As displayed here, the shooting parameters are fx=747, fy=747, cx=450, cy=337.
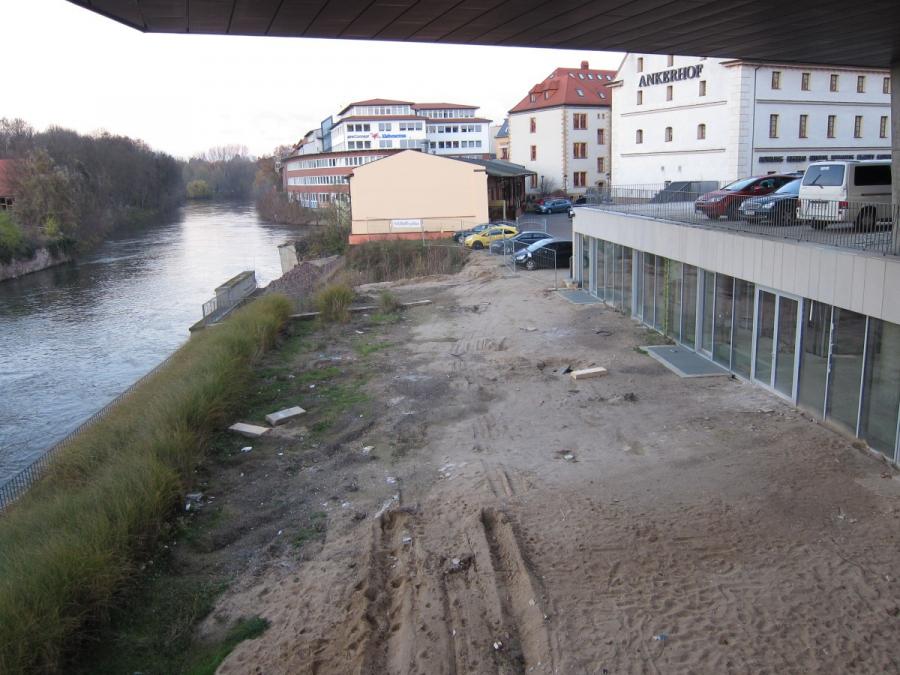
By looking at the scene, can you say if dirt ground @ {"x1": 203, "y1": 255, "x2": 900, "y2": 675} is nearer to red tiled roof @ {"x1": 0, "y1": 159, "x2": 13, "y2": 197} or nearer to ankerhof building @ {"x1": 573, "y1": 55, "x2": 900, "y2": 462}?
ankerhof building @ {"x1": 573, "y1": 55, "x2": 900, "y2": 462}

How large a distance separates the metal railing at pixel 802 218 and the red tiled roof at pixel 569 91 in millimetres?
48588

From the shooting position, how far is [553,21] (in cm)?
1036

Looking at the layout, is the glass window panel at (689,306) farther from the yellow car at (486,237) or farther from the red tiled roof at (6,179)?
the red tiled roof at (6,179)

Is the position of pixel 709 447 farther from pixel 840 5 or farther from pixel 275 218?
pixel 275 218

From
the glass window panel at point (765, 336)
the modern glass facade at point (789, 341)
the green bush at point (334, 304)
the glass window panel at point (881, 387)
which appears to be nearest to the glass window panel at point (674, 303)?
the modern glass facade at point (789, 341)

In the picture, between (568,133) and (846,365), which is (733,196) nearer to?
(846,365)

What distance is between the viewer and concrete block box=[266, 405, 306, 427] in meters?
13.6

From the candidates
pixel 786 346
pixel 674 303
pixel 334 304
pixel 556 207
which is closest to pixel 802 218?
pixel 786 346

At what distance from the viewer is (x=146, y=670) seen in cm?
666

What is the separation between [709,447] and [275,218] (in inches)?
3419

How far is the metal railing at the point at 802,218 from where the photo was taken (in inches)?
441

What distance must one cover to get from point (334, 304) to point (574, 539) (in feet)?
56.0

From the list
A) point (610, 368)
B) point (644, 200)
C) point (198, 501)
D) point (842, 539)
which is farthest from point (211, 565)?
point (644, 200)

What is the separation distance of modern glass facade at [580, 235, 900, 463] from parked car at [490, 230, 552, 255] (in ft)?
52.5
